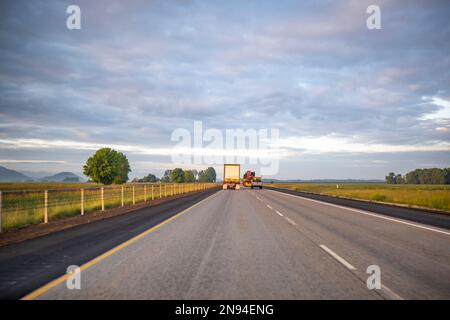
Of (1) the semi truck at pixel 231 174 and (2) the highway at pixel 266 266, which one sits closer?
(2) the highway at pixel 266 266

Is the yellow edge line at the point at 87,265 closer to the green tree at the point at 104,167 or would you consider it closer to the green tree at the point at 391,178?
the green tree at the point at 104,167

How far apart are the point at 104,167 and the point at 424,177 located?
143568mm

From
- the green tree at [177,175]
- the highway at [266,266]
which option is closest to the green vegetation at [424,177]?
the green tree at [177,175]

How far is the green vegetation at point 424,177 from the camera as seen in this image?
528 feet

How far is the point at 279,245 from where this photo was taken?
8.64 meters

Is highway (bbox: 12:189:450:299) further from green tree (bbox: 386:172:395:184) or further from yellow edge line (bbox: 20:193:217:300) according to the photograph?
green tree (bbox: 386:172:395:184)

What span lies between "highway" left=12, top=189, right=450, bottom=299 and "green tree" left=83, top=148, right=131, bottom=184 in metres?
88.5

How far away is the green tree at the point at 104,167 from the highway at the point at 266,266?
290 feet

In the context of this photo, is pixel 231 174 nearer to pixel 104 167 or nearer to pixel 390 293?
pixel 104 167

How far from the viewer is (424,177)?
561ft

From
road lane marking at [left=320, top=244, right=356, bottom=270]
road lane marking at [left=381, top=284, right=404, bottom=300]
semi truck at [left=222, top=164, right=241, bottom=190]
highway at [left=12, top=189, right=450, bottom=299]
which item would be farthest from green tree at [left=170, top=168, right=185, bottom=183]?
road lane marking at [left=381, top=284, right=404, bottom=300]

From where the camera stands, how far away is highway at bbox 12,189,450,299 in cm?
497
